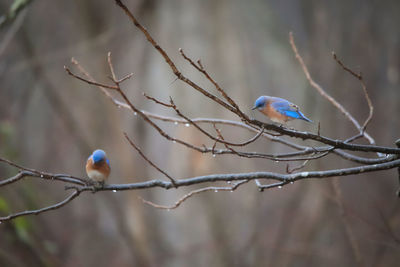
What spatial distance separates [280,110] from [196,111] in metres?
4.52

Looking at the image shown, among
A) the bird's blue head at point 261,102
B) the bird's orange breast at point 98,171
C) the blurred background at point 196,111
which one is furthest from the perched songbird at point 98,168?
the blurred background at point 196,111

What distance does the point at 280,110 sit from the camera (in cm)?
147

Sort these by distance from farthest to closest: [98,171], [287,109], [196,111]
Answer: [196,111] < [98,171] < [287,109]

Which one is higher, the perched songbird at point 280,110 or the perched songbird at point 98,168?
the perched songbird at point 98,168

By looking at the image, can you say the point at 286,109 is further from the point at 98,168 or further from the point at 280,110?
the point at 98,168

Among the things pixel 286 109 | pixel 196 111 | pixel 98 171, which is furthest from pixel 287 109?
pixel 196 111

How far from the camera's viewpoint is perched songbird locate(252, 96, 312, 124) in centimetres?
146

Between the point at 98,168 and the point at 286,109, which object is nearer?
the point at 286,109

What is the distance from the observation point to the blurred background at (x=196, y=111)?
5441 mm

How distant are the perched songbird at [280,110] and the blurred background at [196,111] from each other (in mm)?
3740

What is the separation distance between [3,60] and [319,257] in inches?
214

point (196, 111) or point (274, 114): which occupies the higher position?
point (196, 111)

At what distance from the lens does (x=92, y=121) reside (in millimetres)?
6293

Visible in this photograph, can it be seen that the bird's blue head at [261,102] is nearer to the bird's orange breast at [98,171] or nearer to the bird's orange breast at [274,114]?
the bird's orange breast at [274,114]
